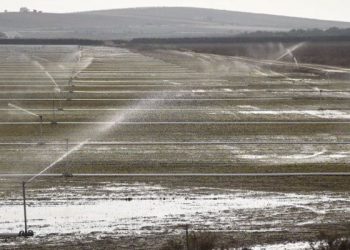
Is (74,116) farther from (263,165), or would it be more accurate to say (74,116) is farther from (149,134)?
(263,165)

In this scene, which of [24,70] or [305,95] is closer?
[305,95]

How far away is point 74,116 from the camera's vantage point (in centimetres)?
2802

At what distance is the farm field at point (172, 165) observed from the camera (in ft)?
43.8

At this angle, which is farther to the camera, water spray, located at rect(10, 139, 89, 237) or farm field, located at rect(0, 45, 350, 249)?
farm field, located at rect(0, 45, 350, 249)

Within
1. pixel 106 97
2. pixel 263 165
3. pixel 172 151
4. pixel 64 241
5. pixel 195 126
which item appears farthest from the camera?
pixel 106 97

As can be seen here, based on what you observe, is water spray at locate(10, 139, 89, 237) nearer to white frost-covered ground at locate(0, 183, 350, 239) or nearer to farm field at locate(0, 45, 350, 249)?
farm field at locate(0, 45, 350, 249)

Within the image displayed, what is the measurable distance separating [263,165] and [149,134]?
585cm

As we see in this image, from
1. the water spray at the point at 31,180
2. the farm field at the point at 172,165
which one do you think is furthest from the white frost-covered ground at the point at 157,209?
the water spray at the point at 31,180

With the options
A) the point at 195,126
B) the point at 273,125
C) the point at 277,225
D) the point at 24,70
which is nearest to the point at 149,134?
the point at 195,126

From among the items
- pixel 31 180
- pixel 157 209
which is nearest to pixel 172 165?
pixel 31 180

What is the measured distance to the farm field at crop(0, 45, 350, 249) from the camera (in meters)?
13.4

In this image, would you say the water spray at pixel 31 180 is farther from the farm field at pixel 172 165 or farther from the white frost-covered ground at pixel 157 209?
the white frost-covered ground at pixel 157 209

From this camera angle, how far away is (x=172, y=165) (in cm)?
1853

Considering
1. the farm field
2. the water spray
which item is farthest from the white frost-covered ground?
the water spray
